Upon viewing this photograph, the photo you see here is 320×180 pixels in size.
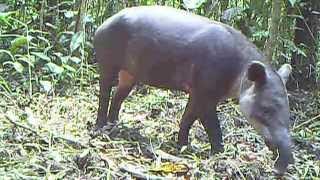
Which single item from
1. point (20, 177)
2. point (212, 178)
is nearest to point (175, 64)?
point (212, 178)

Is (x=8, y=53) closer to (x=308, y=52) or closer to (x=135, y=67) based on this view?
(x=135, y=67)

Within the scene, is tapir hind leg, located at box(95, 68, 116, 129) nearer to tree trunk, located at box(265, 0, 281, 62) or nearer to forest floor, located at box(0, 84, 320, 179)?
forest floor, located at box(0, 84, 320, 179)

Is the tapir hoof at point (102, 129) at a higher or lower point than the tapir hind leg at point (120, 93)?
lower

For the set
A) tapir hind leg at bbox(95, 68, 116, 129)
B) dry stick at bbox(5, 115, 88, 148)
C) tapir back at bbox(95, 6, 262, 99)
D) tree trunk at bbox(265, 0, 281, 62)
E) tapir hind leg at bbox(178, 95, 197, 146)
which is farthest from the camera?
tree trunk at bbox(265, 0, 281, 62)

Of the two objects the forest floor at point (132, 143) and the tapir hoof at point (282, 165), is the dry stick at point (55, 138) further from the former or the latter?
the tapir hoof at point (282, 165)

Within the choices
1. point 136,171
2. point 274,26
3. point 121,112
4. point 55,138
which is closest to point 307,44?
point 274,26

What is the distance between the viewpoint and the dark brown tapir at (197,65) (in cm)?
468

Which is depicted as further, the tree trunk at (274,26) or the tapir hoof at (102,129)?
the tree trunk at (274,26)

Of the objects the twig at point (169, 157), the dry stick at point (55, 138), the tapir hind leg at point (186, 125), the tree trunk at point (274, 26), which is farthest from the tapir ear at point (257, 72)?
the tree trunk at point (274, 26)

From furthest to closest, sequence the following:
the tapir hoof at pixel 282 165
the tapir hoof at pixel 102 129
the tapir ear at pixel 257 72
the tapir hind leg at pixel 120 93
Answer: the tapir hind leg at pixel 120 93
the tapir hoof at pixel 102 129
the tapir ear at pixel 257 72
the tapir hoof at pixel 282 165

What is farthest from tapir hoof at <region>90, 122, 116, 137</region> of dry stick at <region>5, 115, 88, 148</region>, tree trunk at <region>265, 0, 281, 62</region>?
tree trunk at <region>265, 0, 281, 62</region>

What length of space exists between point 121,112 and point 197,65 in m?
1.50

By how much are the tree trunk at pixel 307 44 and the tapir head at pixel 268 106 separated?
7.92ft

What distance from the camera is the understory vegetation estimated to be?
4.45 m
